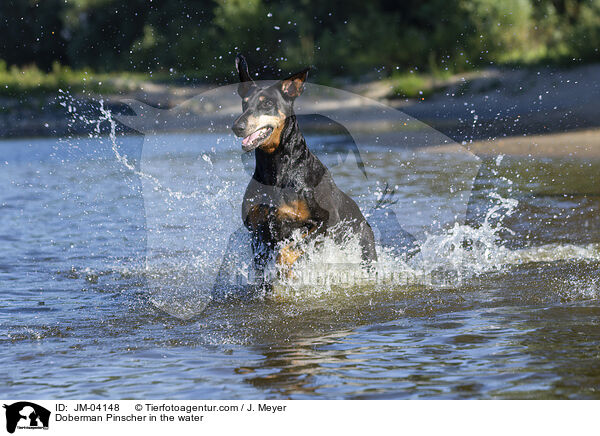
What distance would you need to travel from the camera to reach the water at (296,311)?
4.01 metres

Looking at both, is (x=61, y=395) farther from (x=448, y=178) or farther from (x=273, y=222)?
(x=448, y=178)

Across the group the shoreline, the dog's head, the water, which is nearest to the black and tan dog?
the dog's head

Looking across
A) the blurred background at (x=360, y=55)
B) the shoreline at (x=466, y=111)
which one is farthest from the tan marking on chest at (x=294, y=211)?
the blurred background at (x=360, y=55)

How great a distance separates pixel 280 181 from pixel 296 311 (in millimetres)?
Answer: 894

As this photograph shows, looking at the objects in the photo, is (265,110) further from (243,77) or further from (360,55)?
(360,55)

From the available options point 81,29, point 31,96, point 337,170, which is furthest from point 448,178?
point 81,29

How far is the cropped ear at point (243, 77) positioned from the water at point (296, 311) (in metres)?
1.28

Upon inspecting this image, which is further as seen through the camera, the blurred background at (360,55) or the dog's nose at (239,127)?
the blurred background at (360,55)

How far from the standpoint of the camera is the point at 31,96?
88.9 ft

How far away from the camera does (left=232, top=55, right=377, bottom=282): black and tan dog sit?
5.49 m

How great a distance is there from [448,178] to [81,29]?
29318mm

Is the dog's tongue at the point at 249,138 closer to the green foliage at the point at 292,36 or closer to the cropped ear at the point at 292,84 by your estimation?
the cropped ear at the point at 292,84

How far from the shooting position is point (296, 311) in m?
5.40
